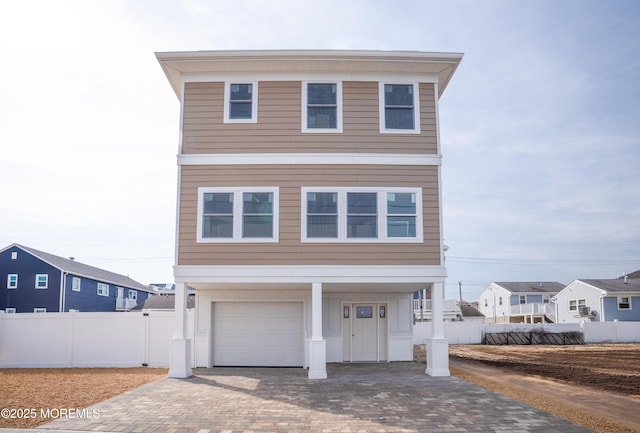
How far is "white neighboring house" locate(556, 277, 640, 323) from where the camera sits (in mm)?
38094

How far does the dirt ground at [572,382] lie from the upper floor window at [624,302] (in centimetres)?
1883

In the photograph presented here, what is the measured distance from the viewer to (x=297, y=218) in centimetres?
1403

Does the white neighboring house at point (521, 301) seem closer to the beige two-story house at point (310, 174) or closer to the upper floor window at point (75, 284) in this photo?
the beige two-story house at point (310, 174)

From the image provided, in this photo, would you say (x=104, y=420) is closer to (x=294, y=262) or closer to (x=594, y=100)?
(x=294, y=262)

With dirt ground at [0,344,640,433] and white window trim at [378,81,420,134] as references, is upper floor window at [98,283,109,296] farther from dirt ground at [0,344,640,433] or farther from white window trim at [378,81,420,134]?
white window trim at [378,81,420,134]

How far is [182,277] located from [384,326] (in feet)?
22.3

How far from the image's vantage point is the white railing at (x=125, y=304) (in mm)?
41188

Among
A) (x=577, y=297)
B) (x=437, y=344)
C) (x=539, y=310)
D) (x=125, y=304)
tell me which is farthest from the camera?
(x=539, y=310)

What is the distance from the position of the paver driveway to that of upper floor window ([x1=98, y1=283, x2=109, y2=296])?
28.6 m

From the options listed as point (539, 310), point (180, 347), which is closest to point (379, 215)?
point (180, 347)

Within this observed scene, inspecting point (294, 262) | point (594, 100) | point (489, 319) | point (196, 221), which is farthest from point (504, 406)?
point (489, 319)

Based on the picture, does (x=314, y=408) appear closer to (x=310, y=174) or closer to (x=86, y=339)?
(x=310, y=174)

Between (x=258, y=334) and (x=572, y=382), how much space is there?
28.7 ft

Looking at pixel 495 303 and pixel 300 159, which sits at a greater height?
pixel 300 159
